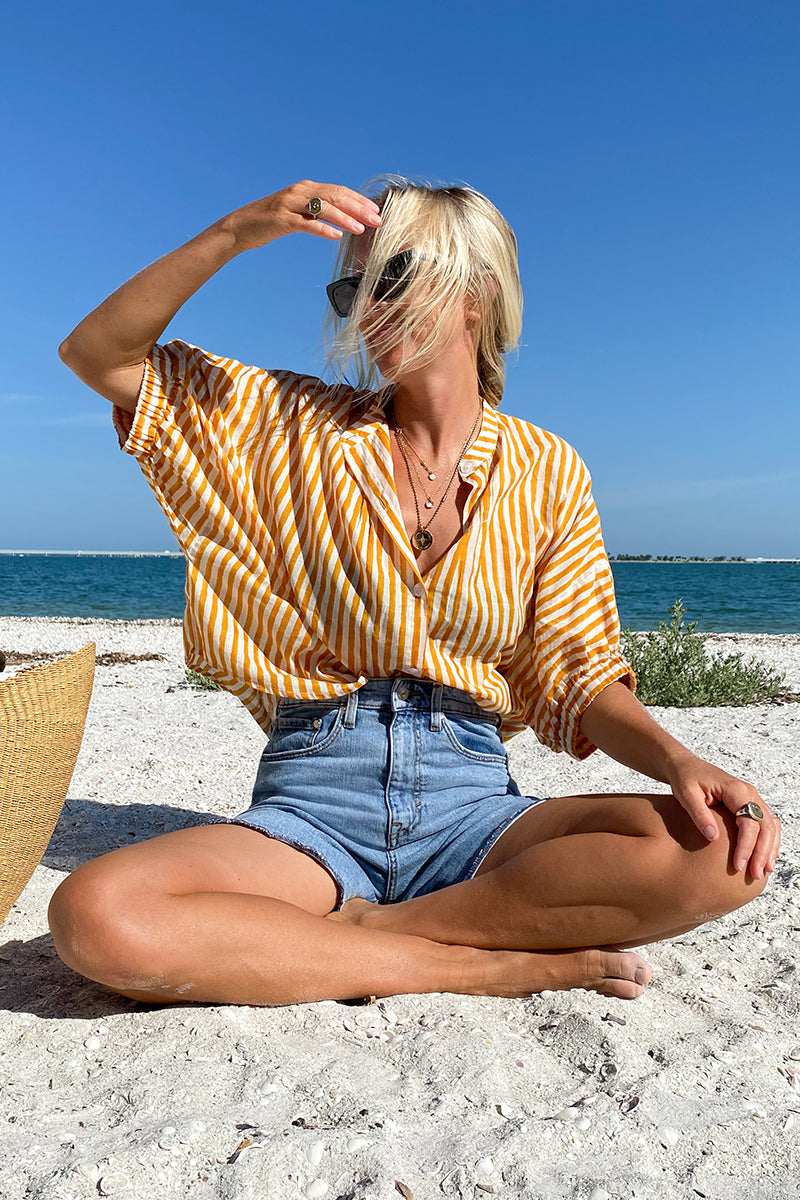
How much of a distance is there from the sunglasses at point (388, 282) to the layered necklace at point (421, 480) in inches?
15.3

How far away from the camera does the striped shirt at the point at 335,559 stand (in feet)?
8.20

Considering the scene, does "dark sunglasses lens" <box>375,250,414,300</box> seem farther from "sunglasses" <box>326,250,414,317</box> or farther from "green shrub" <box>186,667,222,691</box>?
"green shrub" <box>186,667,222,691</box>

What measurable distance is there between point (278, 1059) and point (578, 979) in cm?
76

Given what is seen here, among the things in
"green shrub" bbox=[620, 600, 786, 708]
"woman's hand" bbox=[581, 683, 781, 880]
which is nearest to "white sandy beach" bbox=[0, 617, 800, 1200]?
"woman's hand" bbox=[581, 683, 781, 880]

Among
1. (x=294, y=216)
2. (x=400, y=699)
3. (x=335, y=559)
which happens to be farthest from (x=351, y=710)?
(x=294, y=216)

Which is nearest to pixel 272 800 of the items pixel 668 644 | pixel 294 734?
pixel 294 734

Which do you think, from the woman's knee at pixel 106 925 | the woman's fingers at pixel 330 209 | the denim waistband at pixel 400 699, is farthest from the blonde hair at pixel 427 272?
the woman's knee at pixel 106 925

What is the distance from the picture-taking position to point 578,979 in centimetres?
232

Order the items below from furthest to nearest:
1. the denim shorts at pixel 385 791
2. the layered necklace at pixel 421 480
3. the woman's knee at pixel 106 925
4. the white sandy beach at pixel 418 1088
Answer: the layered necklace at pixel 421 480, the denim shorts at pixel 385 791, the woman's knee at pixel 106 925, the white sandy beach at pixel 418 1088

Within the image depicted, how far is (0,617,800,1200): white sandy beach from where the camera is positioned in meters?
1.58

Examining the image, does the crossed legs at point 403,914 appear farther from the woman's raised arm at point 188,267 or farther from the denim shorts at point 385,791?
the woman's raised arm at point 188,267

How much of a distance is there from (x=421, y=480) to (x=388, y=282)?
528 mm

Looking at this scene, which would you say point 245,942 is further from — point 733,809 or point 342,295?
point 342,295

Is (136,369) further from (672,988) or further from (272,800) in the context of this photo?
(672,988)
